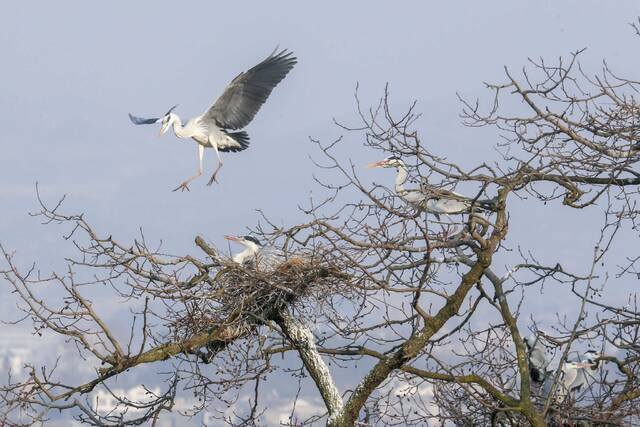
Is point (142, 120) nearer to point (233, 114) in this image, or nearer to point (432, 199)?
point (233, 114)

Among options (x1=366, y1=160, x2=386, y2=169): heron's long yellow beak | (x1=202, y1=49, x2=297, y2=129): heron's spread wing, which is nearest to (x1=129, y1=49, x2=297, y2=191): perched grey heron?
(x1=202, y1=49, x2=297, y2=129): heron's spread wing

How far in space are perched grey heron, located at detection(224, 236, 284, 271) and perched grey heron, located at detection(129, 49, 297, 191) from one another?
14.1 ft

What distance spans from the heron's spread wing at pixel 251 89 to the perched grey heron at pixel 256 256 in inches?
191

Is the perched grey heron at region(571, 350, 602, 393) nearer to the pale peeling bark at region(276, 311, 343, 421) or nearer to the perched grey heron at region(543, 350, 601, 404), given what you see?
the perched grey heron at region(543, 350, 601, 404)

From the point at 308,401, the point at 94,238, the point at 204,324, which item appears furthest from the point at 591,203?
the point at 308,401

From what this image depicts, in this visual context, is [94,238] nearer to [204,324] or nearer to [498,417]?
[204,324]

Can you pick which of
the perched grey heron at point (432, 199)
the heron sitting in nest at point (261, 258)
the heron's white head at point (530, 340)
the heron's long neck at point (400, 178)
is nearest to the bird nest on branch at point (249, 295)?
the heron sitting in nest at point (261, 258)

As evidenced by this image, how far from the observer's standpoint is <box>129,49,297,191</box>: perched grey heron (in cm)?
1563

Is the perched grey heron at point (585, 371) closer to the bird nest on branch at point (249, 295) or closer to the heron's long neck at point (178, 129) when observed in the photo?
the bird nest on branch at point (249, 295)

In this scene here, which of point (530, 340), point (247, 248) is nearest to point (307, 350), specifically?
point (530, 340)

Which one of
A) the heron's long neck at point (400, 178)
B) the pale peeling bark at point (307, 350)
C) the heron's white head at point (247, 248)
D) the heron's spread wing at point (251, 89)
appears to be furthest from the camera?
the heron's spread wing at point (251, 89)

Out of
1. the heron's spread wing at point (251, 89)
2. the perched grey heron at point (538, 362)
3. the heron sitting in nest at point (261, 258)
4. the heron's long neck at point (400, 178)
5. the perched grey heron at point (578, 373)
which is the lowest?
the perched grey heron at point (538, 362)

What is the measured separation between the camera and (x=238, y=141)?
1666 cm

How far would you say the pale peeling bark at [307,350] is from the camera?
899cm
